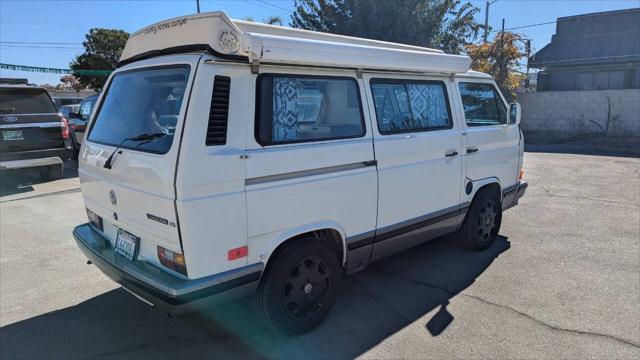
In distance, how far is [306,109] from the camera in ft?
10.9

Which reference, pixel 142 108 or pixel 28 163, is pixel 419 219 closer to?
pixel 142 108

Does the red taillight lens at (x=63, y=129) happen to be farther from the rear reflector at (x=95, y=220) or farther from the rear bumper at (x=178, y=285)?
the rear bumper at (x=178, y=285)

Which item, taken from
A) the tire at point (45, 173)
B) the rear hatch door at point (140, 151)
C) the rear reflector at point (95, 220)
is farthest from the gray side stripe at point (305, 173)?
the tire at point (45, 173)

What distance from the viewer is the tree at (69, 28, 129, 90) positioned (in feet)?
126

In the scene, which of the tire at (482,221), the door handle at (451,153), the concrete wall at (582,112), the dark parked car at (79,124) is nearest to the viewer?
the door handle at (451,153)

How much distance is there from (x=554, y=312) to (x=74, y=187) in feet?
28.4

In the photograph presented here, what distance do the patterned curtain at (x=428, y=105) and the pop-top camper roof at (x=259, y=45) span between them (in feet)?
0.91

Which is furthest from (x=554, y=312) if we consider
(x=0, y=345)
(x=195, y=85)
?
(x=0, y=345)

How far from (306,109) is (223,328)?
73.4 inches

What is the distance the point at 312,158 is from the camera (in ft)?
10.5

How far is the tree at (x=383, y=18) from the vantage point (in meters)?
14.6

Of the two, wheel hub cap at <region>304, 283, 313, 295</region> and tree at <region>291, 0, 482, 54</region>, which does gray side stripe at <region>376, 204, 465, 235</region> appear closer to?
wheel hub cap at <region>304, 283, 313, 295</region>

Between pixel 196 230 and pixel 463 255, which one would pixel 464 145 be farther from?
pixel 196 230

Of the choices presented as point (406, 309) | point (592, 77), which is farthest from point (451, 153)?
point (592, 77)
